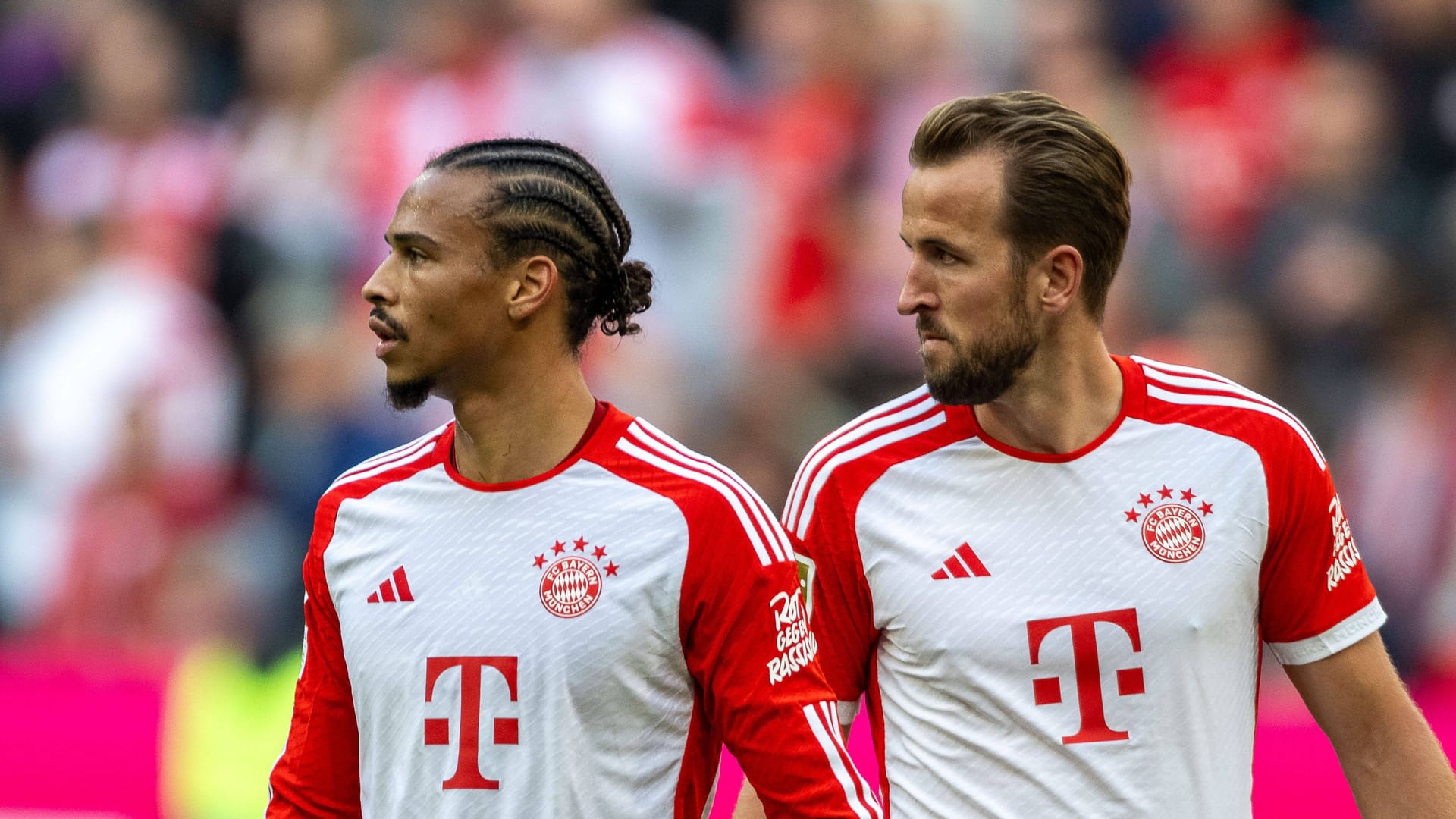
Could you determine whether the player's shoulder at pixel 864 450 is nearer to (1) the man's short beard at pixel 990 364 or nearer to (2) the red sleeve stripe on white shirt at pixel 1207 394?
(1) the man's short beard at pixel 990 364

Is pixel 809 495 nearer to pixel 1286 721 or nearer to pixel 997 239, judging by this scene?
pixel 997 239

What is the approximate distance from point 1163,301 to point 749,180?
2.11 meters

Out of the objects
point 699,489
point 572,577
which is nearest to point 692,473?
point 699,489

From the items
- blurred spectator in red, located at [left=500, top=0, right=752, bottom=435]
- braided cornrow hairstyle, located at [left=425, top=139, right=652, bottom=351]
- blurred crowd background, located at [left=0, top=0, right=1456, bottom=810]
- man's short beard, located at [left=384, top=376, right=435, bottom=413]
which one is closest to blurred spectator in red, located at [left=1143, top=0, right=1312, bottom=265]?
blurred crowd background, located at [left=0, top=0, right=1456, bottom=810]

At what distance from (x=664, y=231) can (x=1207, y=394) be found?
17.2 ft

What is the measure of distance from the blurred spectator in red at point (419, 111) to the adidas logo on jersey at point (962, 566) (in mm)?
5795

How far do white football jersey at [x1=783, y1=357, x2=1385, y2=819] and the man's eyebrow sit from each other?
0.87m

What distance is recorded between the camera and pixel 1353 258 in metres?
7.36

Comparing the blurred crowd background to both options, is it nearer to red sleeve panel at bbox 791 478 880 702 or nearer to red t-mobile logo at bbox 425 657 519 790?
red sleeve panel at bbox 791 478 880 702

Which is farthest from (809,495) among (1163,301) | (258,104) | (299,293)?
(258,104)

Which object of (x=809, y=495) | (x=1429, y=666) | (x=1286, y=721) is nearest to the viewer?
(x=809, y=495)

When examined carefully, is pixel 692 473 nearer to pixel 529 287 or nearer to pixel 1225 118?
pixel 529 287

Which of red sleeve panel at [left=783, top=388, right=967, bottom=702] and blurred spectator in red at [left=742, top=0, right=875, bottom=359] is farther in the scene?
blurred spectator in red at [left=742, top=0, right=875, bottom=359]

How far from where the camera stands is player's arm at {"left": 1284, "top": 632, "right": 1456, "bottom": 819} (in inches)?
135
